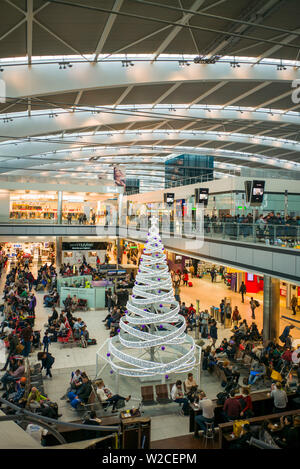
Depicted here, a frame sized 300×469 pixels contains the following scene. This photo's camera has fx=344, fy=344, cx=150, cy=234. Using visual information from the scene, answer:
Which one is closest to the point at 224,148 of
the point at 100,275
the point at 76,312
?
the point at 100,275

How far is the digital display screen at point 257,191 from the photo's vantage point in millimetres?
15495

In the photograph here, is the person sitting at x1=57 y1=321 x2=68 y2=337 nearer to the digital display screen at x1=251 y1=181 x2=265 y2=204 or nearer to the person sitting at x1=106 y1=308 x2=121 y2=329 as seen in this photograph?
the person sitting at x1=106 y1=308 x2=121 y2=329

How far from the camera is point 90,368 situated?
457 inches

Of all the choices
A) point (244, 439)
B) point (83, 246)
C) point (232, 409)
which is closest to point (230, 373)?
point (232, 409)

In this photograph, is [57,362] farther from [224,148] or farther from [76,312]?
[224,148]

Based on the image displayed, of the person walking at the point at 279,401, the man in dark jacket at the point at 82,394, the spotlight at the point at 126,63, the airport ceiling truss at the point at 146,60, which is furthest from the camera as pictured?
the spotlight at the point at 126,63

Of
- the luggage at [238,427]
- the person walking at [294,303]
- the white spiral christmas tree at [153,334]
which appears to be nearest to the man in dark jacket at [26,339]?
the white spiral christmas tree at [153,334]

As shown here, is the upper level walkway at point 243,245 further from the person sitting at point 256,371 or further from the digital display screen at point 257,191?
the person sitting at point 256,371

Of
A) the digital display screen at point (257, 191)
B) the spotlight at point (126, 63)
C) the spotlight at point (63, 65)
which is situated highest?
the spotlight at point (126, 63)

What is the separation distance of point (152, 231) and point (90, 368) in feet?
16.9

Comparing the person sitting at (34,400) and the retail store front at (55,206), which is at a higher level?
the retail store front at (55,206)

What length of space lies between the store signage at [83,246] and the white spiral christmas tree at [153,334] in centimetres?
1931

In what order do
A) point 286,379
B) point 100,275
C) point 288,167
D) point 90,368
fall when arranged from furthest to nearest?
point 288,167, point 100,275, point 90,368, point 286,379

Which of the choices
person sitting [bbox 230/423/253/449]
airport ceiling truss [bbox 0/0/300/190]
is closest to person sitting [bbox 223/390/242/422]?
person sitting [bbox 230/423/253/449]
